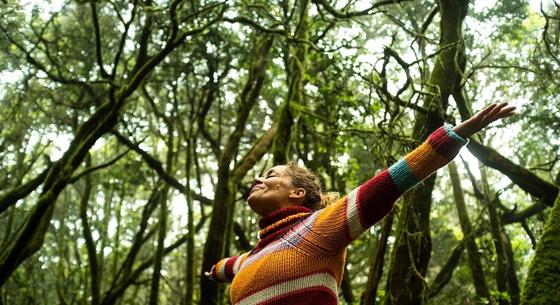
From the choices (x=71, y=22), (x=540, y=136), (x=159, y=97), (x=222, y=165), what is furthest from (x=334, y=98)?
(x=71, y=22)

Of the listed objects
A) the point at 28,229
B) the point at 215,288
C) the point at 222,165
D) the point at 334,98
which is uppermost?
the point at 334,98

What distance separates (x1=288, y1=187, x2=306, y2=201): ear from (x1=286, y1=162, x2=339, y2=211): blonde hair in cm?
4

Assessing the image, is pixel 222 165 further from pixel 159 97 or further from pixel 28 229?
pixel 159 97

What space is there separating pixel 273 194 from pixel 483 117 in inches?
47.2

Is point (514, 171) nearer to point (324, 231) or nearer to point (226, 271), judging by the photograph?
point (226, 271)

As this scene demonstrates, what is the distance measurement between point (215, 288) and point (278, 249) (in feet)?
13.9

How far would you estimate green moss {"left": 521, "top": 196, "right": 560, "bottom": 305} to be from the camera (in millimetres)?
2038

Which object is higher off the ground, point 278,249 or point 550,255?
point 278,249

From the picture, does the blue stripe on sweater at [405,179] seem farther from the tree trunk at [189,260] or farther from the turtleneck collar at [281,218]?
the tree trunk at [189,260]

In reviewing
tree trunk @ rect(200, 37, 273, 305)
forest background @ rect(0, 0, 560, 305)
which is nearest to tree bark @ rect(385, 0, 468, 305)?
forest background @ rect(0, 0, 560, 305)

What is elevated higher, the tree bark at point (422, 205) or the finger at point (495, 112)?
the tree bark at point (422, 205)

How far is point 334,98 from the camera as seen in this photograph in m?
8.46

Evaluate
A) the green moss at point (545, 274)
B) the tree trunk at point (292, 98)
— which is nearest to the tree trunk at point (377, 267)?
the tree trunk at point (292, 98)

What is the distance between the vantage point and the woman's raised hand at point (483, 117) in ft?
7.52
